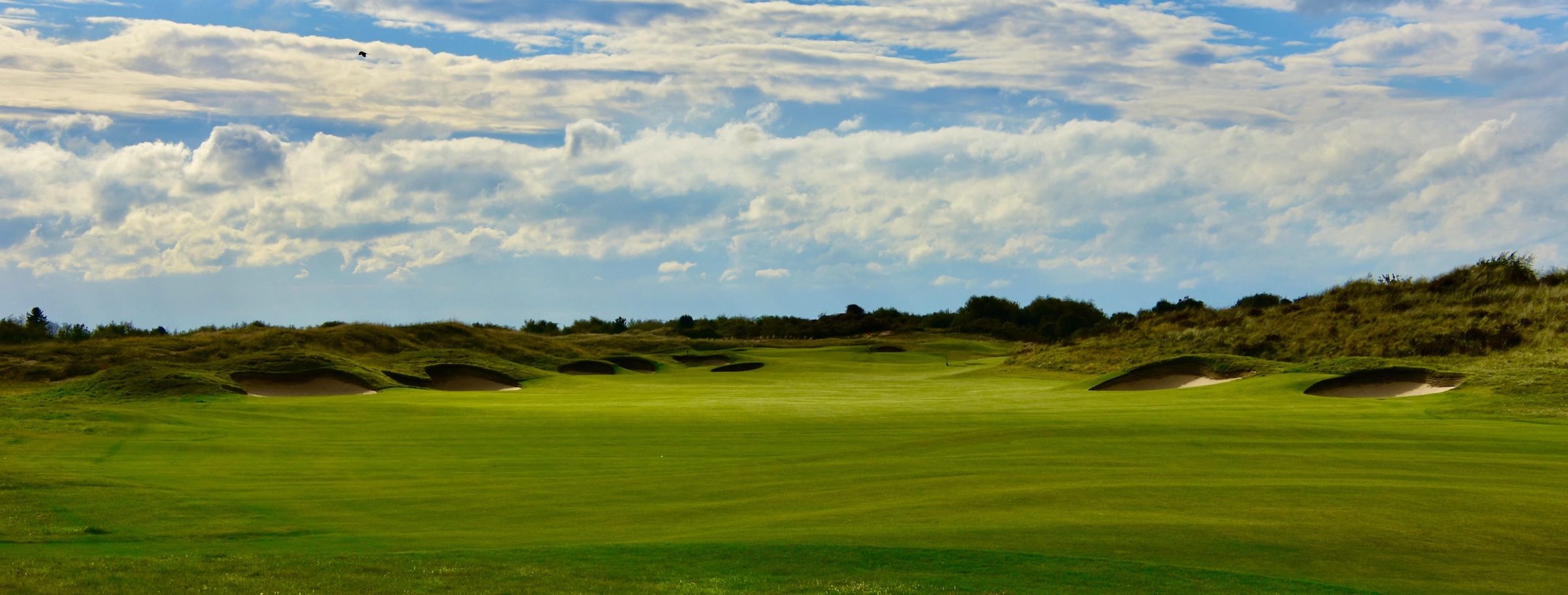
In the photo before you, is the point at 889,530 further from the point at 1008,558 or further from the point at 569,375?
the point at 569,375

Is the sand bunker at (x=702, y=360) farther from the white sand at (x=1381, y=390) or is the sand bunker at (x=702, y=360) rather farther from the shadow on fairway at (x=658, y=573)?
the shadow on fairway at (x=658, y=573)

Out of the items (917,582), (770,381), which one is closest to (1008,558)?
(917,582)

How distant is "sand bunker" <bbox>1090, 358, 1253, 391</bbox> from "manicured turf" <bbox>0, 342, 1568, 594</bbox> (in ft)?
36.1

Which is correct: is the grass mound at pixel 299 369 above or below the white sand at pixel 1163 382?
above

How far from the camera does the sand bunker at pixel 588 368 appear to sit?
52.8 meters

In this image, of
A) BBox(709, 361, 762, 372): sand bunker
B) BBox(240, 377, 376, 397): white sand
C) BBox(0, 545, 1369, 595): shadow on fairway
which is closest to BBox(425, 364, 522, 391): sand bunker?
BBox(240, 377, 376, 397): white sand

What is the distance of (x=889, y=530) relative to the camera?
34.7 ft

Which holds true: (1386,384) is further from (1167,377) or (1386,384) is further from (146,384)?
(146,384)

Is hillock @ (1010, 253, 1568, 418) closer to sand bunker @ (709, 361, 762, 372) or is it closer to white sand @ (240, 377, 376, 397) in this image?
sand bunker @ (709, 361, 762, 372)

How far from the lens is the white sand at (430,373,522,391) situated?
43281 mm

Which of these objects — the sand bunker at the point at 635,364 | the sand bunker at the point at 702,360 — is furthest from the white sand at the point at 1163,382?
the sand bunker at the point at 702,360

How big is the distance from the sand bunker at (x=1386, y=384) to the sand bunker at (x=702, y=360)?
121 ft

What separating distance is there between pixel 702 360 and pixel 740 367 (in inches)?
264

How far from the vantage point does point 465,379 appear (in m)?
44.4
